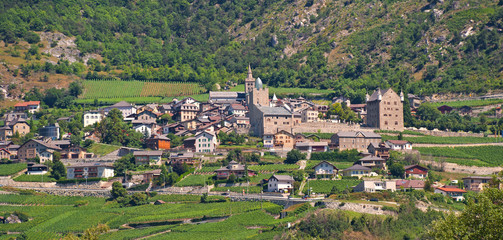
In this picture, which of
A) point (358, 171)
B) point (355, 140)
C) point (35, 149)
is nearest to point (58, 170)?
point (35, 149)

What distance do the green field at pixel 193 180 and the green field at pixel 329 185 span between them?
13082 mm

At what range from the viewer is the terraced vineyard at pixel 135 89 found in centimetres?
15888

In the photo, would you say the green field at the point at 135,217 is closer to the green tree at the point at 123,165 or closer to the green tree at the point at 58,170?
the green tree at the point at 58,170

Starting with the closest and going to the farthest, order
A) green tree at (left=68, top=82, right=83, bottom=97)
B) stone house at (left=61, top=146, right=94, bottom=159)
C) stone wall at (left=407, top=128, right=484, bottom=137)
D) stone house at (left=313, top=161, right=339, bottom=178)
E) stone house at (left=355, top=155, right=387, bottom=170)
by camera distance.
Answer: stone house at (left=313, top=161, right=339, bottom=178), stone house at (left=355, top=155, right=387, bottom=170), stone house at (left=61, top=146, right=94, bottom=159), stone wall at (left=407, top=128, right=484, bottom=137), green tree at (left=68, top=82, right=83, bottom=97)

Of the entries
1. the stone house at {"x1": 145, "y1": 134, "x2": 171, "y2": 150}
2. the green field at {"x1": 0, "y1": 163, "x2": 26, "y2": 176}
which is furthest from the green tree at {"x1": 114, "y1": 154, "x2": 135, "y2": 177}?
the green field at {"x1": 0, "y1": 163, "x2": 26, "y2": 176}

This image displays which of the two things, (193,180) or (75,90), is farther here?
(75,90)

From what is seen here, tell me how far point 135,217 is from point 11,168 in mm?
26197

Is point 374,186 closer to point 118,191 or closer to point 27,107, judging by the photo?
point 118,191

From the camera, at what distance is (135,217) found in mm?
86500

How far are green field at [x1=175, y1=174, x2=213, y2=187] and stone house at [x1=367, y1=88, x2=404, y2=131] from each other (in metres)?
35.7

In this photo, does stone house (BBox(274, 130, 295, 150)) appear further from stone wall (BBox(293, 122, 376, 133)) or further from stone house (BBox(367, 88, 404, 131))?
stone house (BBox(367, 88, 404, 131))

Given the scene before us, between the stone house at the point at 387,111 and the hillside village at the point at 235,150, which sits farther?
the stone house at the point at 387,111

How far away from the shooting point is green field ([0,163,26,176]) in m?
102

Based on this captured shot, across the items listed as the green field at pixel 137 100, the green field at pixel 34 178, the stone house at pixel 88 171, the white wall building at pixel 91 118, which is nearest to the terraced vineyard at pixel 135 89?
the green field at pixel 137 100
